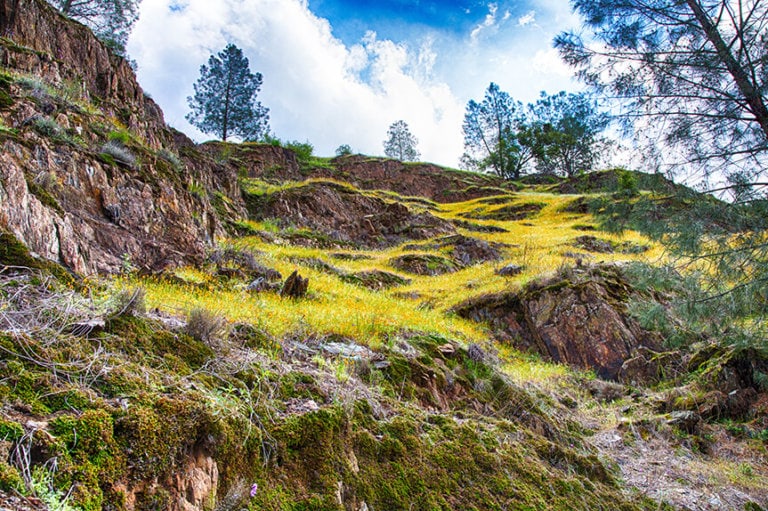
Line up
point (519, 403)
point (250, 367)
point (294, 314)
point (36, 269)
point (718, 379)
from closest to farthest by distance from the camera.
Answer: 1. point (250, 367)
2. point (36, 269)
3. point (519, 403)
4. point (294, 314)
5. point (718, 379)

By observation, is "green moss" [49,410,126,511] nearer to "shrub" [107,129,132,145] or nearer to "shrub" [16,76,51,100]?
"shrub" [107,129,132,145]

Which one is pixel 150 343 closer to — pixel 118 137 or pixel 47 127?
pixel 47 127

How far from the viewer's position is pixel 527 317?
9.46m

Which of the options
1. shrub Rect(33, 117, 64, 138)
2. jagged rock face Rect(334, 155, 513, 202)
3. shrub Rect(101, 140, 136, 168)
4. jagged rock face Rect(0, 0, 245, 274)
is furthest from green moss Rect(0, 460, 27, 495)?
jagged rock face Rect(334, 155, 513, 202)

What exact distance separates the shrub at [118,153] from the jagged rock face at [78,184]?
3.4 inches

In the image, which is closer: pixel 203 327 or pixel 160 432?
pixel 160 432

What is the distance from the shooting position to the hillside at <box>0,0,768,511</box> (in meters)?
1.67

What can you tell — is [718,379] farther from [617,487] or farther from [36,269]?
[36,269]

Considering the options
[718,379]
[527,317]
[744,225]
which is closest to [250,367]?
[744,225]

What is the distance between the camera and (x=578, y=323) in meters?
8.60

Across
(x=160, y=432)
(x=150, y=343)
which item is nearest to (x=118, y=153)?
(x=150, y=343)

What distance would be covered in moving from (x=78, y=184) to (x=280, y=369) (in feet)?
19.3

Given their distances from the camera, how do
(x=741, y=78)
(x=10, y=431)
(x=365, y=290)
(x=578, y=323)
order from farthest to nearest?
(x=365, y=290), (x=578, y=323), (x=741, y=78), (x=10, y=431)

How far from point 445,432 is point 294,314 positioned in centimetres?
276
